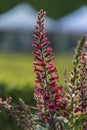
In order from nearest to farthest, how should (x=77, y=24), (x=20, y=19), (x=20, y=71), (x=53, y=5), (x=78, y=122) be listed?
(x=78, y=122), (x=20, y=71), (x=77, y=24), (x=20, y=19), (x=53, y=5)

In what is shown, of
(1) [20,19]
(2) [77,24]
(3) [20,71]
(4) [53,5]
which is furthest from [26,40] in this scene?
(3) [20,71]

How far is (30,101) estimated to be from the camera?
7.81m

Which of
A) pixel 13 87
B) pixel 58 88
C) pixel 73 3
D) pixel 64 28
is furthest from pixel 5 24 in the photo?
pixel 58 88

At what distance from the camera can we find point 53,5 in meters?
46.3

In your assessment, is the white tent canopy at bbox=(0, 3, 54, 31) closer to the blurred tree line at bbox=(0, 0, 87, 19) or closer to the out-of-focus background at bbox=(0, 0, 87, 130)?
the out-of-focus background at bbox=(0, 0, 87, 130)

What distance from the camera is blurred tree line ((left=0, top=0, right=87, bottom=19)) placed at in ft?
141

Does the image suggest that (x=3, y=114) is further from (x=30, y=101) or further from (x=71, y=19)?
(x=71, y=19)

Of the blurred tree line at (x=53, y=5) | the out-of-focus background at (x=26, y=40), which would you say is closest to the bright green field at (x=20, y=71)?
the out-of-focus background at (x=26, y=40)

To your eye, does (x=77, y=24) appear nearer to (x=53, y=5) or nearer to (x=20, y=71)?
(x=20, y=71)

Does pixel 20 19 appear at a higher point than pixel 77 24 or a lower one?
higher

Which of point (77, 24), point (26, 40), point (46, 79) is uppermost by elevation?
point (26, 40)

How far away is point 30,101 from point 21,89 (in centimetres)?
48

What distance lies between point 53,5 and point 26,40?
7.56 metres

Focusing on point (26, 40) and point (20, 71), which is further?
point (26, 40)
